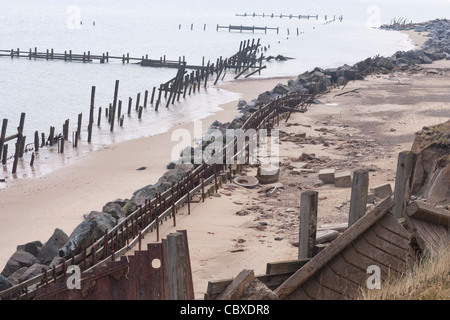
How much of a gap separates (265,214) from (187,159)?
229 inches

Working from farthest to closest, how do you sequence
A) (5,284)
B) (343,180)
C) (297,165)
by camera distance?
(297,165)
(343,180)
(5,284)

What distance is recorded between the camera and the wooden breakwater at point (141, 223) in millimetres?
8880

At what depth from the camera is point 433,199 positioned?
1063cm

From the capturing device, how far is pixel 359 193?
270 inches

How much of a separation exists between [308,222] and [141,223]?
6.08m

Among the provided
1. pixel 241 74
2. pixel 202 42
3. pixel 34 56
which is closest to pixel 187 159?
pixel 241 74

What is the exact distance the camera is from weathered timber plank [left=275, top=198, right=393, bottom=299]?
6.00 m

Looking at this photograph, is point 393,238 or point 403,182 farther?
point 403,182

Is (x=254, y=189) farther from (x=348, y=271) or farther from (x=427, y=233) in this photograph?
(x=348, y=271)

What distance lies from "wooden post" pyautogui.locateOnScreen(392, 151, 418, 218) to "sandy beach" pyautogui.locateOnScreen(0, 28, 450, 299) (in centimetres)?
317

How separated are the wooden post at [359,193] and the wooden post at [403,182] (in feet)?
1.69

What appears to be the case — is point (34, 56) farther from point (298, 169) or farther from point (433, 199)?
point (433, 199)

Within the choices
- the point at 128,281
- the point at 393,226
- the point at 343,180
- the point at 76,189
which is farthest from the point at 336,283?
the point at 76,189

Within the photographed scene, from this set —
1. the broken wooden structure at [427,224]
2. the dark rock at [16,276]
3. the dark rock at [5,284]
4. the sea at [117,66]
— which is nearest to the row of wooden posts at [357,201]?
the broken wooden structure at [427,224]
